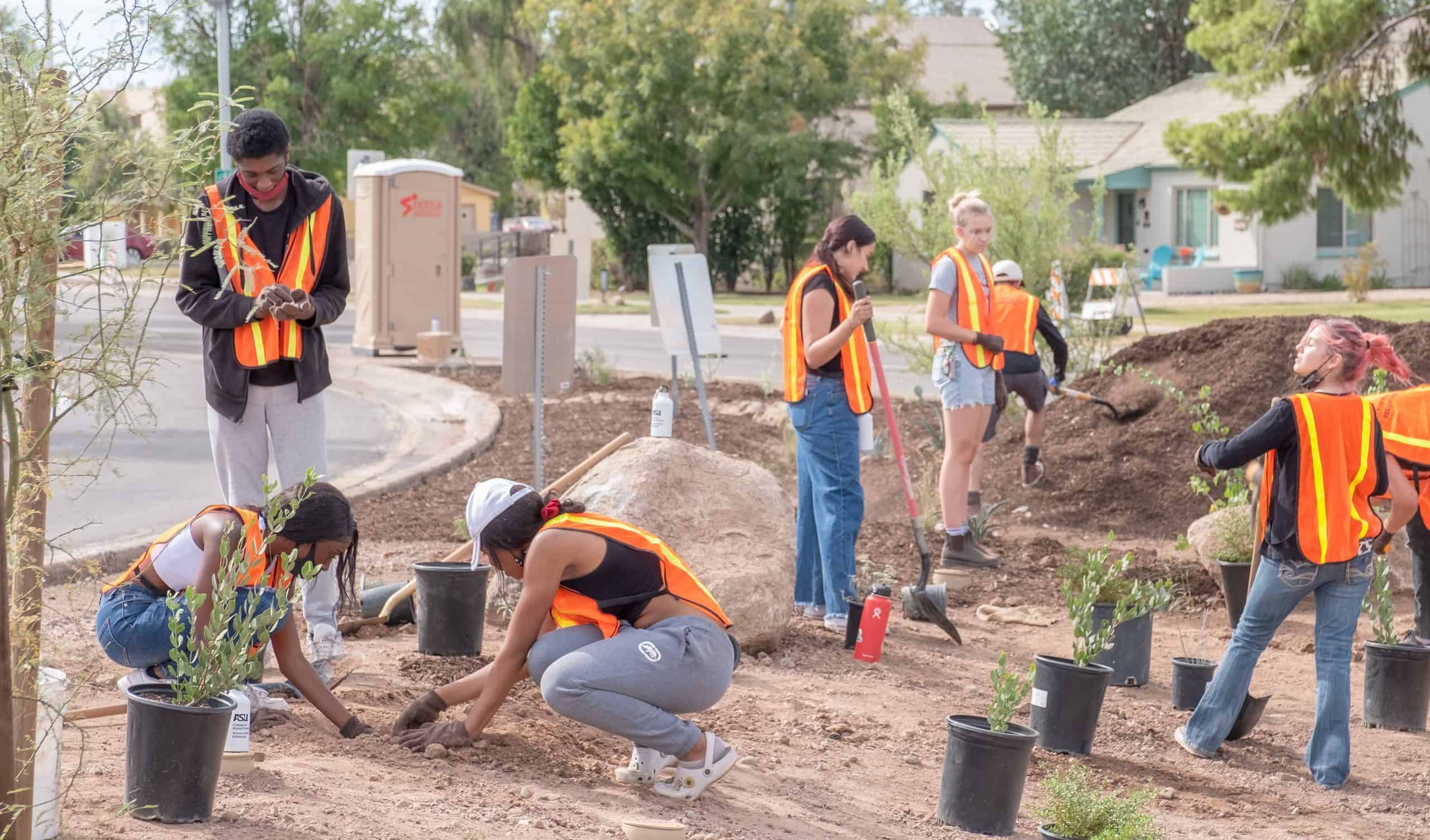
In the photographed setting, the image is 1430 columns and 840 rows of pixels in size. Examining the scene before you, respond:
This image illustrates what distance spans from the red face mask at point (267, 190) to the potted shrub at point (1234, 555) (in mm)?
4806

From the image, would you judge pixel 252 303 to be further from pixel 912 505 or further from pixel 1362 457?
pixel 1362 457

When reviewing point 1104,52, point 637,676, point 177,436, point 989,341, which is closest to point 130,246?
point 637,676

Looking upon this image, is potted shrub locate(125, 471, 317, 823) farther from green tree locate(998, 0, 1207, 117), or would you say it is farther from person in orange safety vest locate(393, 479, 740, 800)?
green tree locate(998, 0, 1207, 117)

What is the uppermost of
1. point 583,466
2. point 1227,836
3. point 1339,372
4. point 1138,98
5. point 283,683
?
point 1138,98

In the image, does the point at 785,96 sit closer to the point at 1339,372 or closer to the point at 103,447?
the point at 103,447

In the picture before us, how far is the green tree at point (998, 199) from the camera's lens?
13.6 metres

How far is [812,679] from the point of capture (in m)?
6.46

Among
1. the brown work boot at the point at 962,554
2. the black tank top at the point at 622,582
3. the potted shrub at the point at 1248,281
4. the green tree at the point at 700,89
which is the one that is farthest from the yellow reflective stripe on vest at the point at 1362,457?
the green tree at the point at 700,89

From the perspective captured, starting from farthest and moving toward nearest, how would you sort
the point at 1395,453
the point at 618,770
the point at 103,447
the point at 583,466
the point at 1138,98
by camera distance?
the point at 1138,98
the point at 103,447
the point at 583,466
the point at 1395,453
the point at 618,770

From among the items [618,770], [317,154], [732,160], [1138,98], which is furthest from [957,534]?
[1138,98]

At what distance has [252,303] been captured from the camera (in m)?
5.36

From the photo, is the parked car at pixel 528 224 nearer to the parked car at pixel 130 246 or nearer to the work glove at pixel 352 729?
the work glove at pixel 352 729

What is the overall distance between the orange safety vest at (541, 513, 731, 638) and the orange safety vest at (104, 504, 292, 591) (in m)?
0.80

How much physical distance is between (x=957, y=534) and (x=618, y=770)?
171 inches
